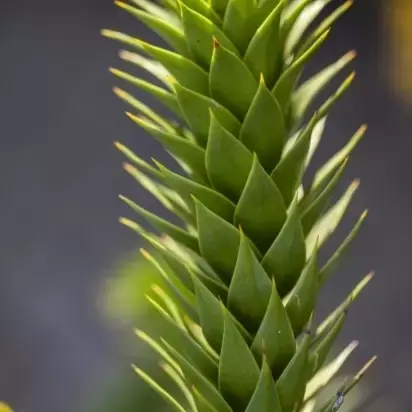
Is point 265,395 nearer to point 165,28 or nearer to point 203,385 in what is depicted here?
point 203,385

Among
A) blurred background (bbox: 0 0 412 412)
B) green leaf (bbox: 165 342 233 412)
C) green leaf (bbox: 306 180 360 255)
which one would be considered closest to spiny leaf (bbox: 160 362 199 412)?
green leaf (bbox: 165 342 233 412)

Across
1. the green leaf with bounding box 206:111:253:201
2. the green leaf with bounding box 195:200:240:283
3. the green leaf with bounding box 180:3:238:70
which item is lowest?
the green leaf with bounding box 195:200:240:283

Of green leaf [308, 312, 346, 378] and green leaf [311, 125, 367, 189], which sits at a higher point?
green leaf [311, 125, 367, 189]

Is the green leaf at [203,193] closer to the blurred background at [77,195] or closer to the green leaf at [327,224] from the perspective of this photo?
the green leaf at [327,224]

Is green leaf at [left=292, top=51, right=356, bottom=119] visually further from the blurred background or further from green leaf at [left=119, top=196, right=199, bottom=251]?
the blurred background

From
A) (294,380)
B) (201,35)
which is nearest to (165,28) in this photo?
(201,35)

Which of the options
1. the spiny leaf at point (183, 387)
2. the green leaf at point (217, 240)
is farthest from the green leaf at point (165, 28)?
the spiny leaf at point (183, 387)

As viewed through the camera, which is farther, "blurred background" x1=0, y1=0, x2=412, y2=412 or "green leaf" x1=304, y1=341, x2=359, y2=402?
"blurred background" x1=0, y1=0, x2=412, y2=412
